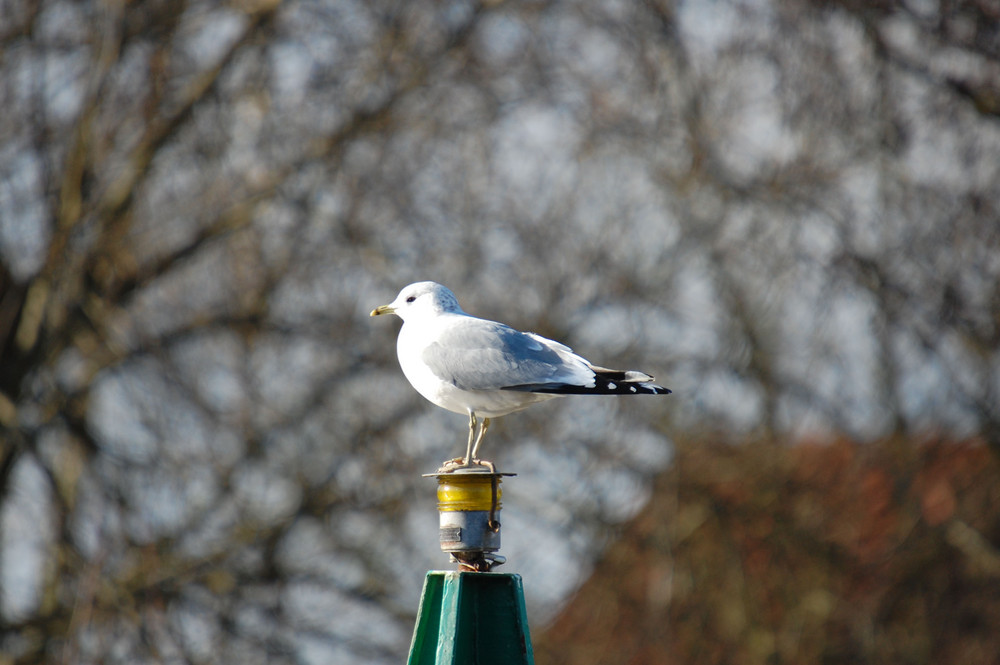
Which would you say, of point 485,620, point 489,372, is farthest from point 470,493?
point 489,372

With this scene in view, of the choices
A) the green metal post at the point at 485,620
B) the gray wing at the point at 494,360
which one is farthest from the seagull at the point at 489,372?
the green metal post at the point at 485,620

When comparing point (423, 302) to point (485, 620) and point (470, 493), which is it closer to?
point (470, 493)

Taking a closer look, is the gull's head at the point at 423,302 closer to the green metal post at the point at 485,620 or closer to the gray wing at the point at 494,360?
the gray wing at the point at 494,360

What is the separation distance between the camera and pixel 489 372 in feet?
7.80

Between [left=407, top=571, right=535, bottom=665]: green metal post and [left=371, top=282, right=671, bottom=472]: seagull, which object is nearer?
[left=407, top=571, right=535, bottom=665]: green metal post

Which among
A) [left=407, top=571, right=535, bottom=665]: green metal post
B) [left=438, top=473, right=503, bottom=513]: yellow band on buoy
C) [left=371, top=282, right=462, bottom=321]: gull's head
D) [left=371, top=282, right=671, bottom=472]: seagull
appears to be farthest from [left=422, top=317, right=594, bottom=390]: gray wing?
[left=407, top=571, right=535, bottom=665]: green metal post

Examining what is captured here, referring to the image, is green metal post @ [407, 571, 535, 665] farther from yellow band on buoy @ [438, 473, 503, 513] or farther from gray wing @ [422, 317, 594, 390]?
gray wing @ [422, 317, 594, 390]

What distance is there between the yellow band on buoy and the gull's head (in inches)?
27.7

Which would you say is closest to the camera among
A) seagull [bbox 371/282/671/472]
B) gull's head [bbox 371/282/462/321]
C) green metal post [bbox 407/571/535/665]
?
green metal post [bbox 407/571/535/665]

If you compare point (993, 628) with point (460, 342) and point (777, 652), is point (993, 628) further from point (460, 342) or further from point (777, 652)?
point (460, 342)

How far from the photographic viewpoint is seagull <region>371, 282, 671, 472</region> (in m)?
2.31

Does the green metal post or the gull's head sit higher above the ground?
the gull's head

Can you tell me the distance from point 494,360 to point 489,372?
0.03 metres

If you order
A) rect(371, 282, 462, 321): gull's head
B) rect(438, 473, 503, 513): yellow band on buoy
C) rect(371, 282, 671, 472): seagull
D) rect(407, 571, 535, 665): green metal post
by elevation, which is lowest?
rect(407, 571, 535, 665): green metal post
